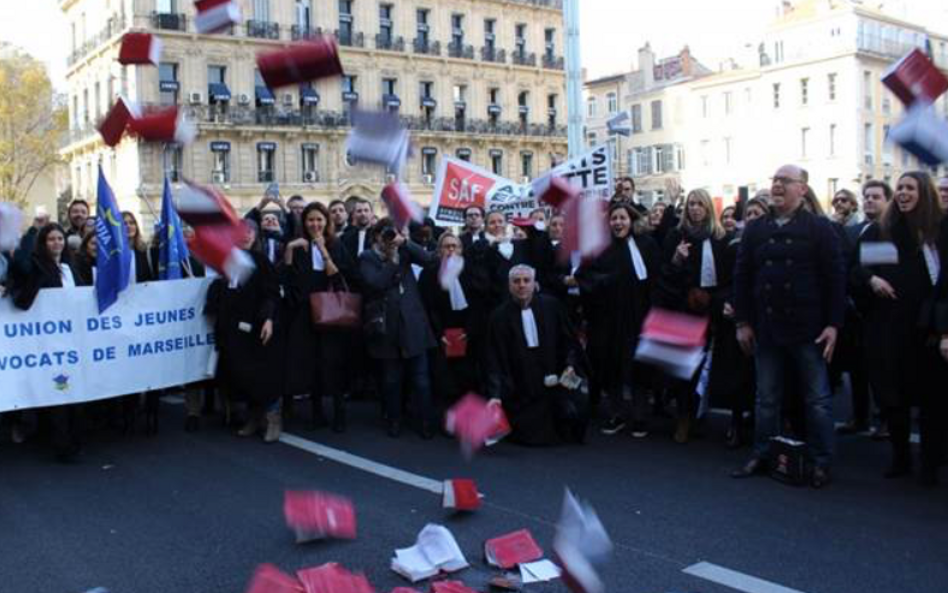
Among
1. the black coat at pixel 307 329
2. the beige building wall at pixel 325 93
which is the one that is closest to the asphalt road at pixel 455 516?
the black coat at pixel 307 329

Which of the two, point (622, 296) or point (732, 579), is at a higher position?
point (622, 296)

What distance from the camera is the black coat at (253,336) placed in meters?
8.23

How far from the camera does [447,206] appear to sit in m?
11.8

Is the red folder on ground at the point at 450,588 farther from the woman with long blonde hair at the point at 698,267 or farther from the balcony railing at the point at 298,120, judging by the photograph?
the balcony railing at the point at 298,120

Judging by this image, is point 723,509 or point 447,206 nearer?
point 723,509

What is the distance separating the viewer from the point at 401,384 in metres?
8.57

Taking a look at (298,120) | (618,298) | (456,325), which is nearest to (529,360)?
(618,298)

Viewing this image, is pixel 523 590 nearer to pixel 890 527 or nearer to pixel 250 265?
pixel 890 527

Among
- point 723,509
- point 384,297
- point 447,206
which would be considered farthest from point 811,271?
point 447,206

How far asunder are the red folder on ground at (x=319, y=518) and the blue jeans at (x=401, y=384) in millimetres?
2096

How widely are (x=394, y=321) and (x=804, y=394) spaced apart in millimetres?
3402

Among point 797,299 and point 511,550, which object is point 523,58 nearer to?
point 797,299

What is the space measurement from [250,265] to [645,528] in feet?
13.2

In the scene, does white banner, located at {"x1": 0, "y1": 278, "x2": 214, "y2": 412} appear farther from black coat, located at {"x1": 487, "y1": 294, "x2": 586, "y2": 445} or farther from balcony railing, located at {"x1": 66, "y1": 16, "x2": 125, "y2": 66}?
balcony railing, located at {"x1": 66, "y1": 16, "x2": 125, "y2": 66}
